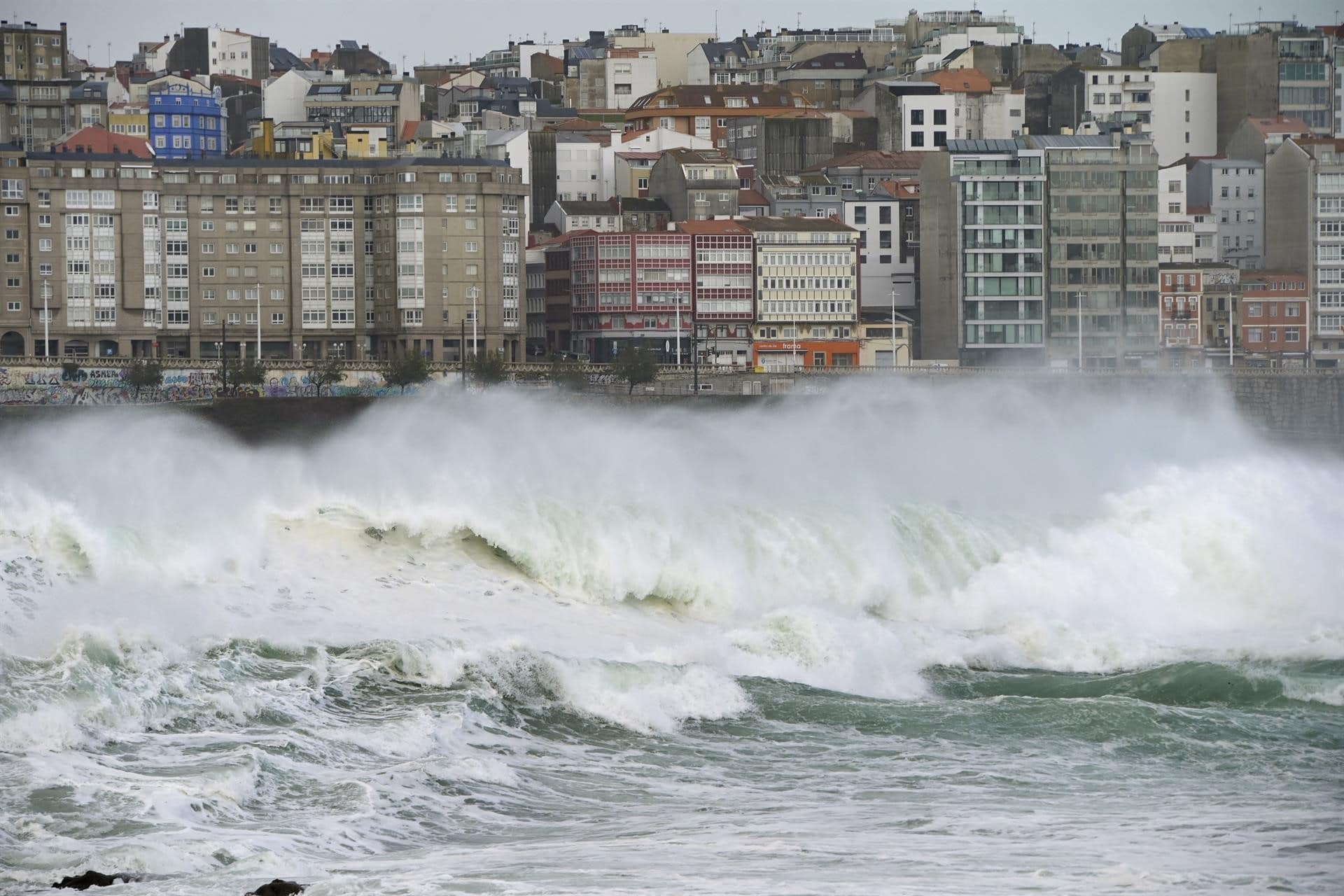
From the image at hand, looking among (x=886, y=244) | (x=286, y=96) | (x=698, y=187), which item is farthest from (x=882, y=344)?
(x=286, y=96)

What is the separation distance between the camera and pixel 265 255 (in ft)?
318

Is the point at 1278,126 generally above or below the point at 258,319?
above

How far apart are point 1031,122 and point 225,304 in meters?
56.0

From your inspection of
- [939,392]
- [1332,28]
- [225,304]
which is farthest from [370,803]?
[1332,28]

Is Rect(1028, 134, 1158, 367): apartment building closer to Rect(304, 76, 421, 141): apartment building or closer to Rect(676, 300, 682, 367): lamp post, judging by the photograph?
Rect(676, 300, 682, 367): lamp post

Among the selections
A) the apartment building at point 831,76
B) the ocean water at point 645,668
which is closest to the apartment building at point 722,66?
the apartment building at point 831,76

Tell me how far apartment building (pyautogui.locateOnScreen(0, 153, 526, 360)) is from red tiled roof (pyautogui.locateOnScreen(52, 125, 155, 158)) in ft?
12.4

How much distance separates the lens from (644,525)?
3300cm

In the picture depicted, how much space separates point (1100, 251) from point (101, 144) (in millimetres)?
47470

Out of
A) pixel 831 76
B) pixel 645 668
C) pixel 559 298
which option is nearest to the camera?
pixel 645 668

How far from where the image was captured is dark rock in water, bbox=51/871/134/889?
643 inches

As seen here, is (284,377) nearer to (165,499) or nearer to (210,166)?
(210,166)

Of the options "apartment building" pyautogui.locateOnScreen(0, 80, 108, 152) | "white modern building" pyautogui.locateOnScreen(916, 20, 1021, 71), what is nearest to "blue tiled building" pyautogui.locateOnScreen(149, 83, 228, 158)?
"apartment building" pyautogui.locateOnScreen(0, 80, 108, 152)

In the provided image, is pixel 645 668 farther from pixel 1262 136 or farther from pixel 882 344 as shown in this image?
pixel 1262 136
